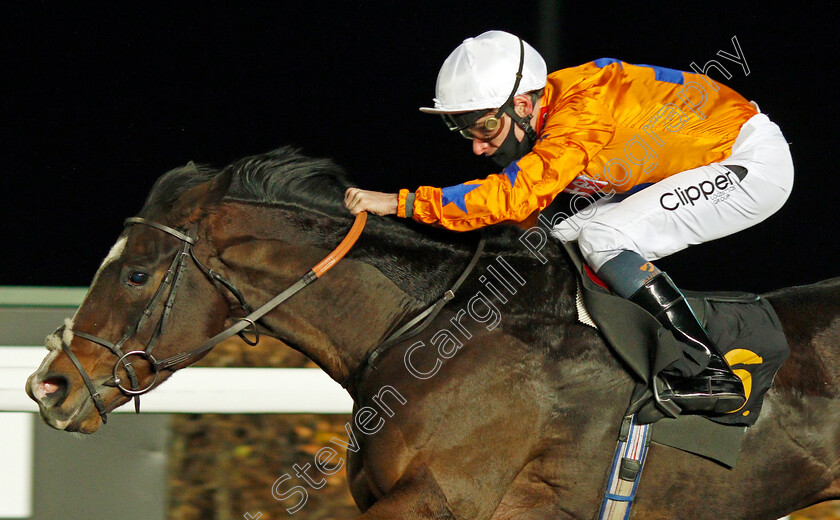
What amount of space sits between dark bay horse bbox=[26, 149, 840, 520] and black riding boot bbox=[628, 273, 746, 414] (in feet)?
0.57

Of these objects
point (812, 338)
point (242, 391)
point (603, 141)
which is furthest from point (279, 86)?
point (812, 338)

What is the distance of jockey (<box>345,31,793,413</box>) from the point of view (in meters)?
2.66

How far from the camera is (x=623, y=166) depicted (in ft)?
9.40

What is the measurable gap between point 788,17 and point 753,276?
69.2 inches

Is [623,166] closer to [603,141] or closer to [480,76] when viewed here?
[603,141]

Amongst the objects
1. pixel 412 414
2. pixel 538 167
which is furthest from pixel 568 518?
pixel 538 167

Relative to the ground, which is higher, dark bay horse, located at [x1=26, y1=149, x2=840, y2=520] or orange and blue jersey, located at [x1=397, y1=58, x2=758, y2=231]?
orange and blue jersey, located at [x1=397, y1=58, x2=758, y2=231]

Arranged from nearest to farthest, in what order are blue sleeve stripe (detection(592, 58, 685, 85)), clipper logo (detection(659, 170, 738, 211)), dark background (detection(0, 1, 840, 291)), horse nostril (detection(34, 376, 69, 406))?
horse nostril (detection(34, 376, 69, 406))
clipper logo (detection(659, 170, 738, 211))
blue sleeve stripe (detection(592, 58, 685, 85))
dark background (detection(0, 1, 840, 291))

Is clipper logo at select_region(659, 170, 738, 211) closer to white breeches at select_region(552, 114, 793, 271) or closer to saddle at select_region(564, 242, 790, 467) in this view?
white breeches at select_region(552, 114, 793, 271)

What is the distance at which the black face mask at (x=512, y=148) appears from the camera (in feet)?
9.57

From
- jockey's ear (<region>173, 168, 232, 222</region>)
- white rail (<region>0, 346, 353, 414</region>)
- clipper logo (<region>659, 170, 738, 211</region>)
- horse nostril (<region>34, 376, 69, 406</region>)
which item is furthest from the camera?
white rail (<region>0, 346, 353, 414</region>)

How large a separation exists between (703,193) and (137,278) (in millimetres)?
1844

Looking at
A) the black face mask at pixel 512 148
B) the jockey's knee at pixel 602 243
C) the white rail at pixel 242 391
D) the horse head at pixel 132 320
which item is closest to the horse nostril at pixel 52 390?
the horse head at pixel 132 320

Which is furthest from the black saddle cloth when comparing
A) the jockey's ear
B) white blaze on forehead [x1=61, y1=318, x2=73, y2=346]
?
white blaze on forehead [x1=61, y1=318, x2=73, y2=346]
